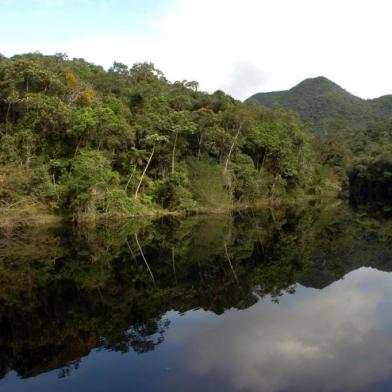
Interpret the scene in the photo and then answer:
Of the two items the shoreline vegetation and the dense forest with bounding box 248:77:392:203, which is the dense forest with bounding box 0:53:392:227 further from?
the dense forest with bounding box 248:77:392:203

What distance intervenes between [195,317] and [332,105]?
17874 centimetres

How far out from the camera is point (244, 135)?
188 feet

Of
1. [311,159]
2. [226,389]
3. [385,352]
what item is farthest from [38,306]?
[311,159]

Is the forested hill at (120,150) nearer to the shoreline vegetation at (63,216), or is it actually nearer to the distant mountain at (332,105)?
the shoreline vegetation at (63,216)

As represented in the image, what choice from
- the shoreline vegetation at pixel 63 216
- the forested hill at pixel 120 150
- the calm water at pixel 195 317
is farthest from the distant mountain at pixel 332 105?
the calm water at pixel 195 317

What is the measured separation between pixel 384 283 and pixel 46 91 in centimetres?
3463

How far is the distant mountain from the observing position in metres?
169

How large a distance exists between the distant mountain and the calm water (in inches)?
5593

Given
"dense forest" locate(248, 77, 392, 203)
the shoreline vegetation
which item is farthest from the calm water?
"dense forest" locate(248, 77, 392, 203)

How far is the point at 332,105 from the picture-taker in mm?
177250

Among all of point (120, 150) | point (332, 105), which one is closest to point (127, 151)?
point (120, 150)

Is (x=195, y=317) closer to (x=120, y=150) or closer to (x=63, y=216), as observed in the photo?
(x=63, y=216)

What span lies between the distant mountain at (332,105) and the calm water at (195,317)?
466 feet

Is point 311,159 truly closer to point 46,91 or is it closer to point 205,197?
point 205,197
